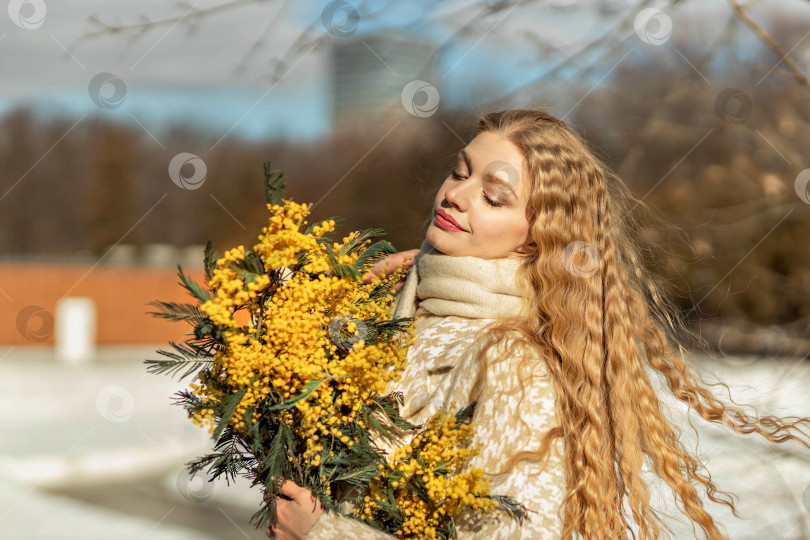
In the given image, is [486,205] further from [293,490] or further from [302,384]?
[293,490]

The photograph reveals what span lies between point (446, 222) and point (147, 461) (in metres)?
7.47

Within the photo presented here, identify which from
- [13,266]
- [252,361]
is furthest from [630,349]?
[13,266]

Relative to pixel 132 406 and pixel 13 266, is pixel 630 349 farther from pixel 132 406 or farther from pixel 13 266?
pixel 13 266

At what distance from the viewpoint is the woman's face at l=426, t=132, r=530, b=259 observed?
188 centimetres

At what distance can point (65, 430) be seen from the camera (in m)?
9.88

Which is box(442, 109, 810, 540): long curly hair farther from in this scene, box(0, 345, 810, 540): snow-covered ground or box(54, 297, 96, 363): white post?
box(54, 297, 96, 363): white post

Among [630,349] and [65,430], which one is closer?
[630,349]

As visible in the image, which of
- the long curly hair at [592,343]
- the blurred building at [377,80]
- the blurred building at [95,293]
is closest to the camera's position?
the long curly hair at [592,343]

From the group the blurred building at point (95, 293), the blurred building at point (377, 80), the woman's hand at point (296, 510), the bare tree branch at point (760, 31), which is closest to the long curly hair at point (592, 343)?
the woman's hand at point (296, 510)

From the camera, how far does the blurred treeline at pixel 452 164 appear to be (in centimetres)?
444

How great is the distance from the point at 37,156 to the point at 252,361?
1613 centimetres

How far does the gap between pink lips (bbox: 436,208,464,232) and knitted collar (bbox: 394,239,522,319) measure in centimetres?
7

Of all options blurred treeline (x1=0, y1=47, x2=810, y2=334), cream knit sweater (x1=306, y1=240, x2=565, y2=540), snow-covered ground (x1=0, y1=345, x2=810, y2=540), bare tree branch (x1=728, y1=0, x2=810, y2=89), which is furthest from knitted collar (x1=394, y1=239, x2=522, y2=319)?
bare tree branch (x1=728, y1=0, x2=810, y2=89)

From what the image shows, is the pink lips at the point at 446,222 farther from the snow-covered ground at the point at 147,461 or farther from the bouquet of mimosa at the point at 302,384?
the snow-covered ground at the point at 147,461
